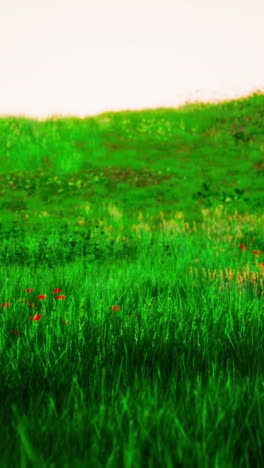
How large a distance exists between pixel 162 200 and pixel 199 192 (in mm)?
1208

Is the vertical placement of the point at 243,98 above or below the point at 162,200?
above

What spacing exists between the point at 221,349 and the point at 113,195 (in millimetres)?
10772

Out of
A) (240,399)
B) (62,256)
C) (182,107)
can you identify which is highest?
(182,107)

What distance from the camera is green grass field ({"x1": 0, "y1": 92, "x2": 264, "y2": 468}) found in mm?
1368

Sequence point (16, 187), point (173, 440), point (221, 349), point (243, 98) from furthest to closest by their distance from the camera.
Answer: point (243, 98), point (16, 187), point (221, 349), point (173, 440)

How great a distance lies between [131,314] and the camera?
2.89 m

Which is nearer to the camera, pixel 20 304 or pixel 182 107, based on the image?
pixel 20 304

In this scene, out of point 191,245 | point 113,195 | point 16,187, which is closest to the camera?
point 191,245

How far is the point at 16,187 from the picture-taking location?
14312mm

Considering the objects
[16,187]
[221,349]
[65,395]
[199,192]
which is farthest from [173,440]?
[16,187]

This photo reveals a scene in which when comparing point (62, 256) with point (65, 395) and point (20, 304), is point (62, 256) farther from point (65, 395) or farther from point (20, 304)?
point (65, 395)

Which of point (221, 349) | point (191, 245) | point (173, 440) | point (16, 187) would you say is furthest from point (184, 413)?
point (16, 187)

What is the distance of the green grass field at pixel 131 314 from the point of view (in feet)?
4.49

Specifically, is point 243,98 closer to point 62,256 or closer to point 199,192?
point 199,192
